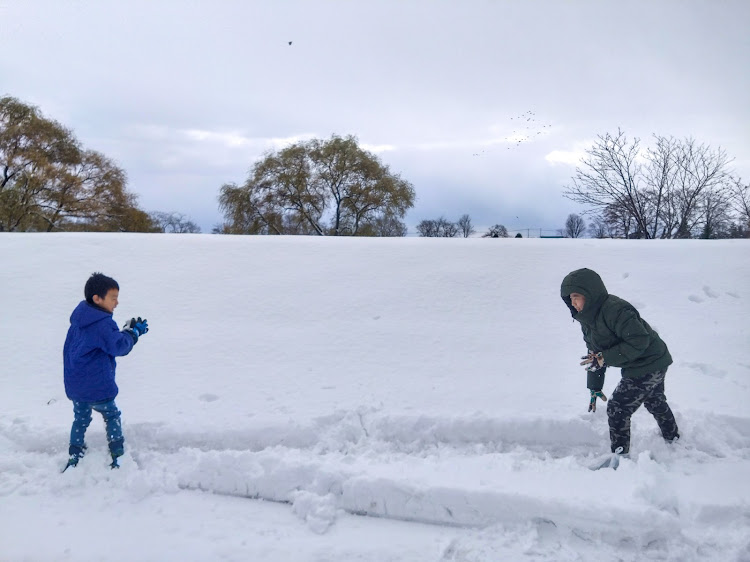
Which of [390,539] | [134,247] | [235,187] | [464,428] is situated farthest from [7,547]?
[235,187]

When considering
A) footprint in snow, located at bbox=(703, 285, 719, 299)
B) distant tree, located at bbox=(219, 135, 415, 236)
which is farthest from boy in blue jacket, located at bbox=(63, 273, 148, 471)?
distant tree, located at bbox=(219, 135, 415, 236)

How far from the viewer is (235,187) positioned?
96.3ft

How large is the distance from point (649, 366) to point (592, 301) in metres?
0.63

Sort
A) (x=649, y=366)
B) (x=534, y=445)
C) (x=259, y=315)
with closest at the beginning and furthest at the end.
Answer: (x=649, y=366), (x=534, y=445), (x=259, y=315)

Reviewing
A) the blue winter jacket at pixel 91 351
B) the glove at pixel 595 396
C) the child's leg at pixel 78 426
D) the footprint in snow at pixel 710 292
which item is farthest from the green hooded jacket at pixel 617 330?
the footprint in snow at pixel 710 292

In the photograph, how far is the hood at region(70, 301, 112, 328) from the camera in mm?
3875

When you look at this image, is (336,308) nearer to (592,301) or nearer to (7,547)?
(592,301)

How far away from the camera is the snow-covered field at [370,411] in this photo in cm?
324

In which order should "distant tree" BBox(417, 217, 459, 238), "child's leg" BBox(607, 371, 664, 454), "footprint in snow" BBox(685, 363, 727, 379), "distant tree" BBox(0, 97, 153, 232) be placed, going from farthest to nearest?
"distant tree" BBox(417, 217, 459, 238)
"distant tree" BBox(0, 97, 153, 232)
"footprint in snow" BBox(685, 363, 727, 379)
"child's leg" BBox(607, 371, 664, 454)

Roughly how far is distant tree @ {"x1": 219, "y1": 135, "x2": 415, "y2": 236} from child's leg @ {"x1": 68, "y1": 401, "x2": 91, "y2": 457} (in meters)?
25.4

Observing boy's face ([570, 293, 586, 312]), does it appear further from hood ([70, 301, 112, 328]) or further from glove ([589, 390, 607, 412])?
hood ([70, 301, 112, 328])

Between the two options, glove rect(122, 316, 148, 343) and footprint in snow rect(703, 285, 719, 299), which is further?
footprint in snow rect(703, 285, 719, 299)

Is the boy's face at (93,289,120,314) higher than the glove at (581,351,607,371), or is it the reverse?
the boy's face at (93,289,120,314)

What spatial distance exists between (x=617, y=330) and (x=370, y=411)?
2222mm
